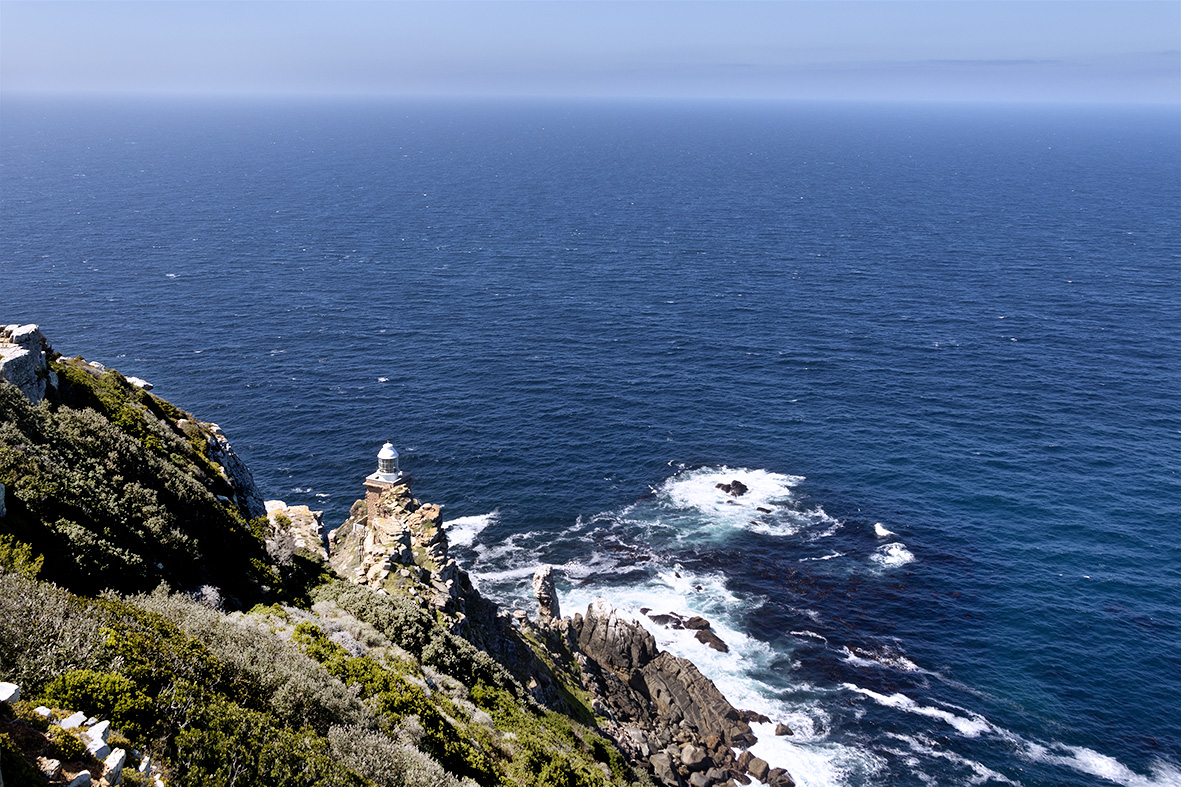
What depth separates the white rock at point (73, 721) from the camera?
1839 centimetres

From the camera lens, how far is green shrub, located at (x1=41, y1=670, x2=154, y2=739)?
19516 millimetres

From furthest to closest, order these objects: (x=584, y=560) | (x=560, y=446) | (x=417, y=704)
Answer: (x=560, y=446) → (x=584, y=560) → (x=417, y=704)

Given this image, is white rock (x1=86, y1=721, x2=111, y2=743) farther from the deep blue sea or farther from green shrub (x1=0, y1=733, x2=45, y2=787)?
the deep blue sea

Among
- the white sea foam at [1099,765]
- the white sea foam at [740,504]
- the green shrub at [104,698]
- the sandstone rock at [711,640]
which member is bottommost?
the white sea foam at [1099,765]

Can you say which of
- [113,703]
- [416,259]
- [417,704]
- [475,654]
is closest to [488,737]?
[417,704]

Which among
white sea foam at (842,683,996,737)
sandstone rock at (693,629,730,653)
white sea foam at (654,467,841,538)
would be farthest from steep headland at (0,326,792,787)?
white sea foam at (654,467,841,538)

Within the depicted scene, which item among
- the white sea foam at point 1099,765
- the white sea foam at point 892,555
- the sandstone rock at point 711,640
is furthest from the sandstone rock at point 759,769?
the white sea foam at point 892,555

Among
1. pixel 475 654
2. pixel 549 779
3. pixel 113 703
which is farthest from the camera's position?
pixel 475 654

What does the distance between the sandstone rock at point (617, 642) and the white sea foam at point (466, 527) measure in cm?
2008

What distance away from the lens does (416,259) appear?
176 metres

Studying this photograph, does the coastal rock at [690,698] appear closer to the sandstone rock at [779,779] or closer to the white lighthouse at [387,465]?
the sandstone rock at [779,779]

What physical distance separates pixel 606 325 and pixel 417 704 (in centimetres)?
11348

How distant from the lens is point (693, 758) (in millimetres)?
57438

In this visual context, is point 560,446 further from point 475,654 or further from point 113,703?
point 113,703
